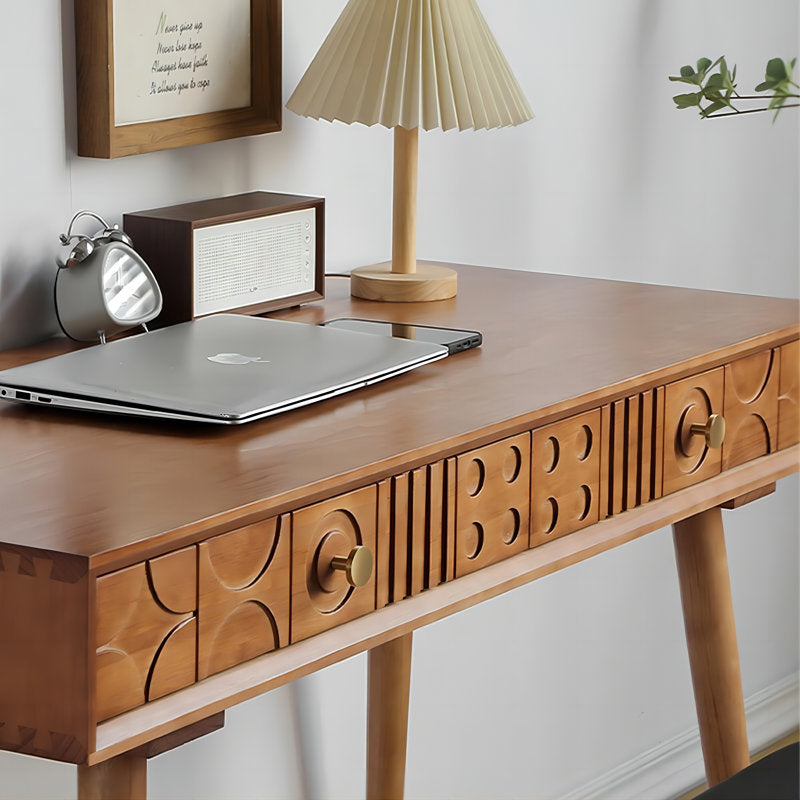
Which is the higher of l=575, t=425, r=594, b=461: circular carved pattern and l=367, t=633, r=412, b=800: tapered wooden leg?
l=575, t=425, r=594, b=461: circular carved pattern

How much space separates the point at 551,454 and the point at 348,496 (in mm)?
245

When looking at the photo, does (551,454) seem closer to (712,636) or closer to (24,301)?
(24,301)

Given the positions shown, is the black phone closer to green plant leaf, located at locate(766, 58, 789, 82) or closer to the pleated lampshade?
the pleated lampshade

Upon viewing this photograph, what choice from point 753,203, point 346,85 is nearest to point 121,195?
point 346,85

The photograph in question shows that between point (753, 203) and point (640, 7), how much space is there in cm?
44

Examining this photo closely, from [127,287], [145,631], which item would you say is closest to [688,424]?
[127,287]

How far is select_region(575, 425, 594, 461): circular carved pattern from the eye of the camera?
1.20 metres

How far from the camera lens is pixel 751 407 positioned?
4.62 feet

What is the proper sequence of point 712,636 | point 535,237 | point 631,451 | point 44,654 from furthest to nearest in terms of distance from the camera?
point 535,237 → point 712,636 → point 631,451 → point 44,654

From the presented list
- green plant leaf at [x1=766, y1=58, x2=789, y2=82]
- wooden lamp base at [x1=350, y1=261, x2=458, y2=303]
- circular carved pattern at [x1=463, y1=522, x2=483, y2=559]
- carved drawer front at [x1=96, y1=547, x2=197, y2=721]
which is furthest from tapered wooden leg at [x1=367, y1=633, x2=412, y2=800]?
green plant leaf at [x1=766, y1=58, x2=789, y2=82]

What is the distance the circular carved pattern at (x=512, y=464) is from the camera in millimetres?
1115

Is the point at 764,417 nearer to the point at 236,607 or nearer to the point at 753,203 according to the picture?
the point at 236,607

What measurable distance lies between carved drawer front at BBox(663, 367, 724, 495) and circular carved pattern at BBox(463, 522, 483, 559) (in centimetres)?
25

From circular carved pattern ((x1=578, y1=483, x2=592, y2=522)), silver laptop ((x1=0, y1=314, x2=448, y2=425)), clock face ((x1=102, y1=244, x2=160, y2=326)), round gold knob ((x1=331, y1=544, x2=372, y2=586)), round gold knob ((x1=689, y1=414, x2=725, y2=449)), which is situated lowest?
circular carved pattern ((x1=578, y1=483, x2=592, y2=522))
